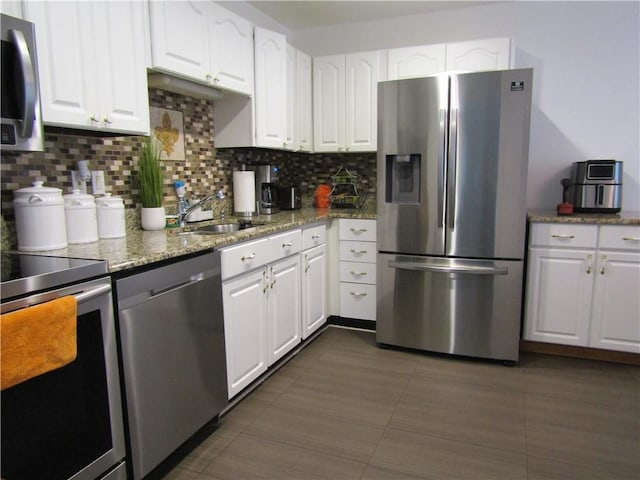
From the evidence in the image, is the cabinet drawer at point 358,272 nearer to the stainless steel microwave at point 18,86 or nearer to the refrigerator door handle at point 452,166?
the refrigerator door handle at point 452,166

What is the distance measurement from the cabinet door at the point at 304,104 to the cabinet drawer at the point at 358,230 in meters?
0.75

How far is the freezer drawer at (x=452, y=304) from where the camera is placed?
2.70 meters

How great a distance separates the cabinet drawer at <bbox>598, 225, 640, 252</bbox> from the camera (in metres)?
2.60

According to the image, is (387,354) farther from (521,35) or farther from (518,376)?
(521,35)

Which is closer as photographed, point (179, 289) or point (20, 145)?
point (20, 145)

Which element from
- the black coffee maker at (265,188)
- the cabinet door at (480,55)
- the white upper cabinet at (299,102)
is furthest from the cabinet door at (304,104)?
the cabinet door at (480,55)

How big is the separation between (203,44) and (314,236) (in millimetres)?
1376

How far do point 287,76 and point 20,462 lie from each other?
276 cm

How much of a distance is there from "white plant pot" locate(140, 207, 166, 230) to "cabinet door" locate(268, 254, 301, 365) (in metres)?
0.65

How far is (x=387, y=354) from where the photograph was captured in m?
2.93

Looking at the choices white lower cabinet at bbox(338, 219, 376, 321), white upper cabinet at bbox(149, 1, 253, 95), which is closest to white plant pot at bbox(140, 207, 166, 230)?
white upper cabinet at bbox(149, 1, 253, 95)

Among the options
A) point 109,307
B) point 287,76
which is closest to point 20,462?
point 109,307

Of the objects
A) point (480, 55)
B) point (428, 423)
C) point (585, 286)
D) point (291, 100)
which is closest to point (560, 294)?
point (585, 286)

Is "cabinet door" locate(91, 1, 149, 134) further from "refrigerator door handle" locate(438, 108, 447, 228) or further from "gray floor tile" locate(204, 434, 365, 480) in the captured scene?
"refrigerator door handle" locate(438, 108, 447, 228)
